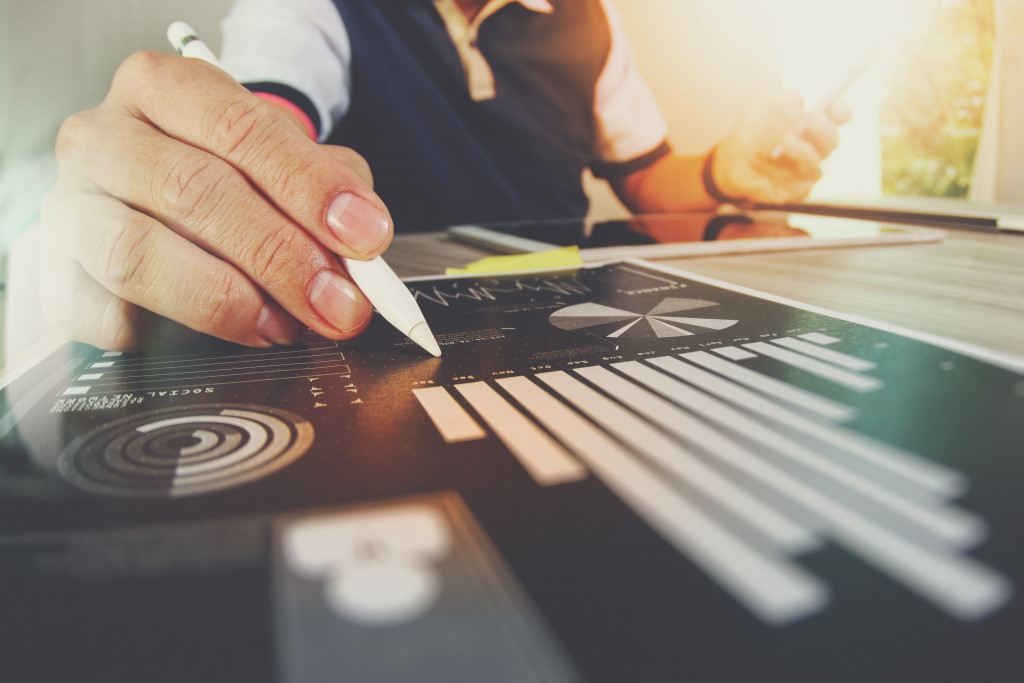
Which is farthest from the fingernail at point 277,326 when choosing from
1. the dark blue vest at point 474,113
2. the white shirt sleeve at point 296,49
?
the dark blue vest at point 474,113

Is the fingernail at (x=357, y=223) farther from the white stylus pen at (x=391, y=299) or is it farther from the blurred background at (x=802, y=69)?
the blurred background at (x=802, y=69)

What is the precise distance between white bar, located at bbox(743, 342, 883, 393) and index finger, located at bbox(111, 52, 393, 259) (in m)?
0.19

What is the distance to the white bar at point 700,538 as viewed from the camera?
0.13 metres

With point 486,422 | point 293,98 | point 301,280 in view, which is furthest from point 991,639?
point 293,98

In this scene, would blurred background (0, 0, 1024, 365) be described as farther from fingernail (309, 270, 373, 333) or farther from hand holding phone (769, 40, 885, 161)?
fingernail (309, 270, 373, 333)

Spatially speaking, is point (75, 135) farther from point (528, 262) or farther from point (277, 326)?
point (528, 262)

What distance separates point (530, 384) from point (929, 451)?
5.3 inches

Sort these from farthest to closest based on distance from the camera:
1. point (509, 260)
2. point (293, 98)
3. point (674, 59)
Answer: point (674, 59) < point (293, 98) < point (509, 260)

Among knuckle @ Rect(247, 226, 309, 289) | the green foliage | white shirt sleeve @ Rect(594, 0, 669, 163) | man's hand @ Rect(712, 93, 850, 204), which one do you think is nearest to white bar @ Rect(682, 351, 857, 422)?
knuckle @ Rect(247, 226, 309, 289)

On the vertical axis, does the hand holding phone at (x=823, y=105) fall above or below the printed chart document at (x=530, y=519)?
above

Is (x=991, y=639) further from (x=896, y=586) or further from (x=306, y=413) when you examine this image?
(x=306, y=413)

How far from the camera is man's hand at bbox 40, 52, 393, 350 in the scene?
34 cm

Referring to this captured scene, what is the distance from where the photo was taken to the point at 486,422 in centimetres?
23

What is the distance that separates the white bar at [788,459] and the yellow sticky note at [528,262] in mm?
282
